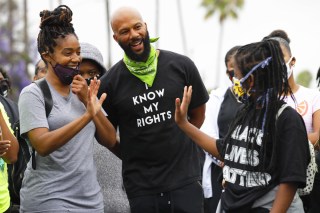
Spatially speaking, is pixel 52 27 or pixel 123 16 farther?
pixel 123 16

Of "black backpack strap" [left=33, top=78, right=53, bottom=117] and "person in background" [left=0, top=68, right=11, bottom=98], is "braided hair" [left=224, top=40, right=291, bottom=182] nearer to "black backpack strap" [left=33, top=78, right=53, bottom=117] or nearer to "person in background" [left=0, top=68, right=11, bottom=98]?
"black backpack strap" [left=33, top=78, right=53, bottom=117]

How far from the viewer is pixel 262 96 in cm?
514

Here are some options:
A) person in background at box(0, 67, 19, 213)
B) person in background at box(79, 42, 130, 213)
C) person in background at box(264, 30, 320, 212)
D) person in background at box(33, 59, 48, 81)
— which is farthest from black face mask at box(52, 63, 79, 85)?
person in background at box(33, 59, 48, 81)

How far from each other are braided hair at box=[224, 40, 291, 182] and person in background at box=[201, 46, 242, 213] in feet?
7.65

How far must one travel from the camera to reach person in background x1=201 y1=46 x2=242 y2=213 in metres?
7.63

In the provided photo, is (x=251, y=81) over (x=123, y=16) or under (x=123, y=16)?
under

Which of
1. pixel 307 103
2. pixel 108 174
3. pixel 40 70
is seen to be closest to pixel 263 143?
pixel 307 103

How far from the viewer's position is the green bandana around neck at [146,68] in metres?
6.10

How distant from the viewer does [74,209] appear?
5.42 m

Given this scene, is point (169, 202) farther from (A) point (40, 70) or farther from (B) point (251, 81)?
(A) point (40, 70)

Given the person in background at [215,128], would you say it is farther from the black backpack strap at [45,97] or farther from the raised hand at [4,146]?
the raised hand at [4,146]

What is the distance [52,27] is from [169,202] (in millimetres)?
1645

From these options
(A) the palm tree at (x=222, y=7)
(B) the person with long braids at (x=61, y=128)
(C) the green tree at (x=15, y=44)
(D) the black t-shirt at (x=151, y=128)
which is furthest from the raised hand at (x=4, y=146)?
(A) the palm tree at (x=222, y=7)

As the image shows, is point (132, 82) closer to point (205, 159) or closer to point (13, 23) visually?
point (205, 159)
